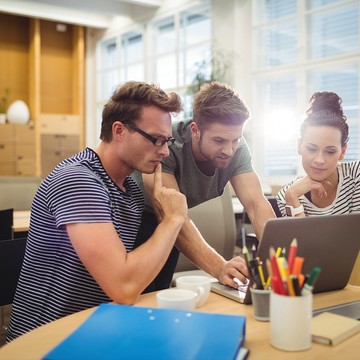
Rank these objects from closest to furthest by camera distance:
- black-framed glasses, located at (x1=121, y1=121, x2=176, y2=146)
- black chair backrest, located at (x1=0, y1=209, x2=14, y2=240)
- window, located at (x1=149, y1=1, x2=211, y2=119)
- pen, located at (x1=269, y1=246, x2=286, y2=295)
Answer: pen, located at (x1=269, y1=246, x2=286, y2=295) < black-framed glasses, located at (x1=121, y1=121, x2=176, y2=146) < black chair backrest, located at (x1=0, y1=209, x2=14, y2=240) < window, located at (x1=149, y1=1, x2=211, y2=119)

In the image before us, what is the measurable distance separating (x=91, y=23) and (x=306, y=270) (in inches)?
347

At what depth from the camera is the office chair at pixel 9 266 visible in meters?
1.70

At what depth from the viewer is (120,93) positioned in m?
1.57

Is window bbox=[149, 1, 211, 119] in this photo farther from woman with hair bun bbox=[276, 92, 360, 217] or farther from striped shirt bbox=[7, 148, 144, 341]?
striped shirt bbox=[7, 148, 144, 341]

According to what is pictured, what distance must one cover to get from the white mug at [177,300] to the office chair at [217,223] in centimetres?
155

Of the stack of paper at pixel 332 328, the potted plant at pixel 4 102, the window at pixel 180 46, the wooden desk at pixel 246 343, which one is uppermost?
the window at pixel 180 46

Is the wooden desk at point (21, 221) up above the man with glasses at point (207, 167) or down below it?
below

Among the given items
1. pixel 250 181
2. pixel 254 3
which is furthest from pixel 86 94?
pixel 250 181

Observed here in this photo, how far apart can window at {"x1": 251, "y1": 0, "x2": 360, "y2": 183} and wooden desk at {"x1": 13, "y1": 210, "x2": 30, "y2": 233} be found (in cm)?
316

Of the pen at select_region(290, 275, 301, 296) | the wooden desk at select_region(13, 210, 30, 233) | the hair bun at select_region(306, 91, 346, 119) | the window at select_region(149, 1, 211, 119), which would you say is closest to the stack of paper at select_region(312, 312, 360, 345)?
the pen at select_region(290, 275, 301, 296)

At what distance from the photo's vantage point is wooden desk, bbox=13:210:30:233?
9.13ft

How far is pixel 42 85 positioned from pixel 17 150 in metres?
1.72

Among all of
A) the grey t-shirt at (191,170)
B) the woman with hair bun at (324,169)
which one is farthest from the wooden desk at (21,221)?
the woman with hair bun at (324,169)

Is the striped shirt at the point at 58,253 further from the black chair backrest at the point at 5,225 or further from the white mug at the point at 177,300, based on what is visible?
the black chair backrest at the point at 5,225
